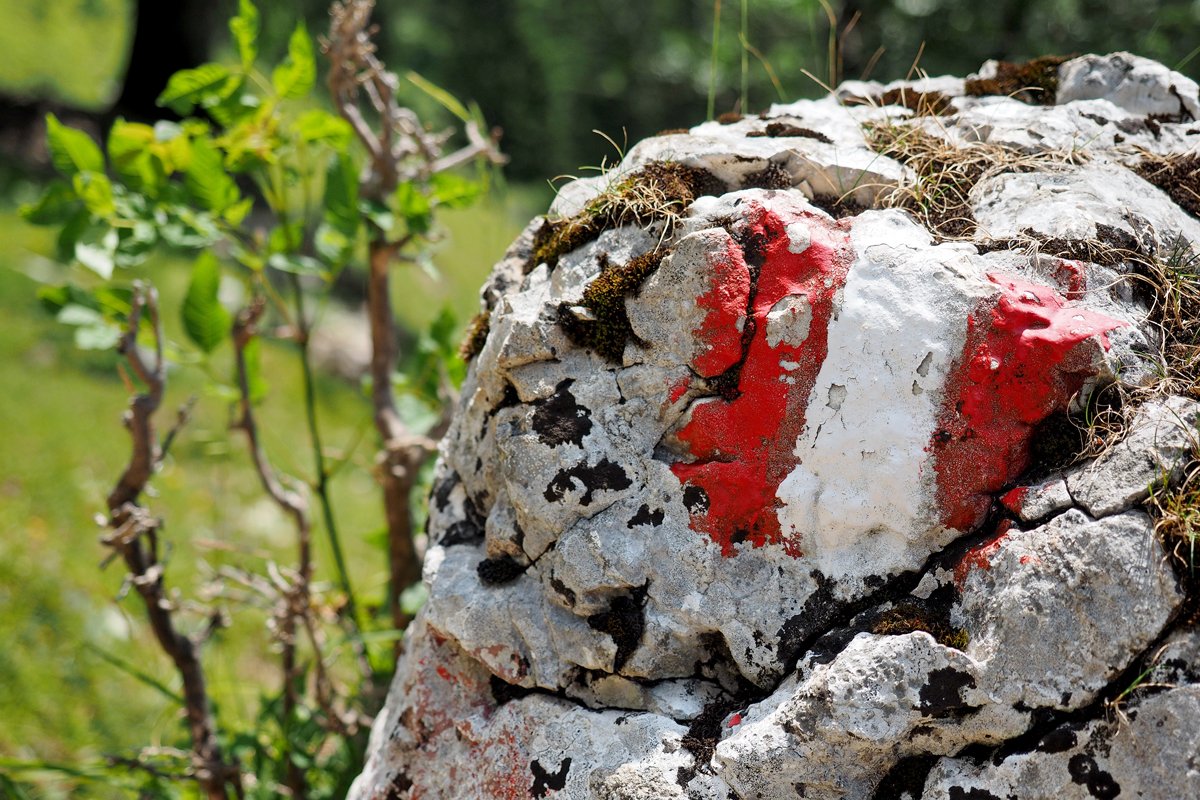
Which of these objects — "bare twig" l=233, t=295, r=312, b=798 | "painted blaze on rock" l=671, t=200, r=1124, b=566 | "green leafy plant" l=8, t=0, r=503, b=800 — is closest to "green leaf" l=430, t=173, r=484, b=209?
"green leafy plant" l=8, t=0, r=503, b=800

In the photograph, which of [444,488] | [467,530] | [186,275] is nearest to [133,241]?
[444,488]

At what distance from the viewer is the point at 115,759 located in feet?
7.95

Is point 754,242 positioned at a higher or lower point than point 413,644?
higher

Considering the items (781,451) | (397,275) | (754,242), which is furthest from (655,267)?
(397,275)

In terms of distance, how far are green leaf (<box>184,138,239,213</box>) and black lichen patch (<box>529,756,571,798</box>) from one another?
6.27 ft

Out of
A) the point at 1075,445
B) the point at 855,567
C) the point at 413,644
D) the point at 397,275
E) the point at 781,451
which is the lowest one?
the point at 397,275

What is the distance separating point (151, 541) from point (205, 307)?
2.58 feet

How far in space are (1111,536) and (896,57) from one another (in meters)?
6.79

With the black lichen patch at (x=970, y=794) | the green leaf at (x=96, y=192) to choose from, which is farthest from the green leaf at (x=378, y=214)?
the black lichen patch at (x=970, y=794)

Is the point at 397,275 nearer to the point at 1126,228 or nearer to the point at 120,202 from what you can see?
the point at 120,202

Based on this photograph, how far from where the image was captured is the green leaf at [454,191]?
265 cm

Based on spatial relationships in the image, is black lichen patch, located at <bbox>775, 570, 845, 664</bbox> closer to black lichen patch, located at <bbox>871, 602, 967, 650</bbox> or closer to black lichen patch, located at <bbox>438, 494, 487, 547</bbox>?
black lichen patch, located at <bbox>871, 602, 967, 650</bbox>

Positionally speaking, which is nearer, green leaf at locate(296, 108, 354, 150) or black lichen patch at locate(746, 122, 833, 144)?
black lichen patch at locate(746, 122, 833, 144)

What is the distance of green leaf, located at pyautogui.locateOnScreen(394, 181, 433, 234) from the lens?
2555 millimetres
